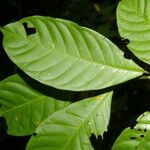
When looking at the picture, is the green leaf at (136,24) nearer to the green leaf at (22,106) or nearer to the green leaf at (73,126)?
the green leaf at (73,126)

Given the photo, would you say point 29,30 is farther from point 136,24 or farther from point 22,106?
point 136,24

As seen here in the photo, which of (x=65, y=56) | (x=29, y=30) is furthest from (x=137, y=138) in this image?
(x=29, y=30)

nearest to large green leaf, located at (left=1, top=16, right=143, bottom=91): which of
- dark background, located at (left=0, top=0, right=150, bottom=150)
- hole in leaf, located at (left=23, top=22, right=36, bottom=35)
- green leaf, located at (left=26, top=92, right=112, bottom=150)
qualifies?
Result: hole in leaf, located at (left=23, top=22, right=36, bottom=35)

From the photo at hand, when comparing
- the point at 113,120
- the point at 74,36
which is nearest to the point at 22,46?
the point at 74,36

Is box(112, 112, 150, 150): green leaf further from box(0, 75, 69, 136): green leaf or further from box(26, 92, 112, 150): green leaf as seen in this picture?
box(0, 75, 69, 136): green leaf

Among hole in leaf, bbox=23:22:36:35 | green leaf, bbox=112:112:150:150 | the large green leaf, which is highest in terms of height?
hole in leaf, bbox=23:22:36:35

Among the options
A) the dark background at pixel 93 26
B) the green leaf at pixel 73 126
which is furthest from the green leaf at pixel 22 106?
the dark background at pixel 93 26

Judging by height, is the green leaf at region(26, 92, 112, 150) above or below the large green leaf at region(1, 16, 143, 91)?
below
